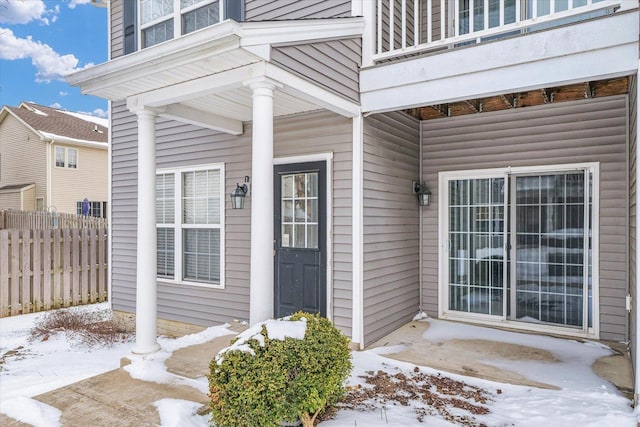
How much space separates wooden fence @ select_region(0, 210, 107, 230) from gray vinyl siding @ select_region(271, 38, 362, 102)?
8678 millimetres

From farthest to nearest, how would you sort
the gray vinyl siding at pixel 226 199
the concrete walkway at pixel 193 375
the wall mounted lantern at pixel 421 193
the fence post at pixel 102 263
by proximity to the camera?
the fence post at pixel 102 263, the wall mounted lantern at pixel 421 193, the gray vinyl siding at pixel 226 199, the concrete walkway at pixel 193 375

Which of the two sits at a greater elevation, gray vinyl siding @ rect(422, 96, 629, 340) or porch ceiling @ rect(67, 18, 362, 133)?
porch ceiling @ rect(67, 18, 362, 133)

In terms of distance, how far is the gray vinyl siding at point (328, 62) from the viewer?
351cm

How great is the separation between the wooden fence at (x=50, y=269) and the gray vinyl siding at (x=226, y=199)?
131 cm

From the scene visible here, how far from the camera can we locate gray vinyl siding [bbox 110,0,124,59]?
271 inches

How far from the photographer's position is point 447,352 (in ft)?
14.1

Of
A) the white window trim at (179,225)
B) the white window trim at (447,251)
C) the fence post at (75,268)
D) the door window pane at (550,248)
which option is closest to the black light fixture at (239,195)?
the white window trim at (179,225)

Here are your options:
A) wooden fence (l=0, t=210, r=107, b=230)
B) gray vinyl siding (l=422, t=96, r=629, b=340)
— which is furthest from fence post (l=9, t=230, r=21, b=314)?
gray vinyl siding (l=422, t=96, r=629, b=340)

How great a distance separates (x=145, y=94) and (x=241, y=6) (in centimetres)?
215

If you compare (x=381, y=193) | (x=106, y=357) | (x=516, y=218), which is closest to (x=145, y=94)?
(x=381, y=193)

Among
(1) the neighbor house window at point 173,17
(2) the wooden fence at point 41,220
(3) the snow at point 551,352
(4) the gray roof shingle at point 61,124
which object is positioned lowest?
(3) the snow at point 551,352

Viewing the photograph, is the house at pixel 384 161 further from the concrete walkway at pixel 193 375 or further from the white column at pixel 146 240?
the concrete walkway at pixel 193 375

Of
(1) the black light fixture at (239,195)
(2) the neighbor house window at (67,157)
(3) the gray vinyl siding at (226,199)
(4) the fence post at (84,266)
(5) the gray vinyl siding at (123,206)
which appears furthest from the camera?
(2) the neighbor house window at (67,157)

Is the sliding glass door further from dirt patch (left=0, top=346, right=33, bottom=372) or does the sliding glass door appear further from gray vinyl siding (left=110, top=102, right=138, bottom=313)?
dirt patch (left=0, top=346, right=33, bottom=372)
